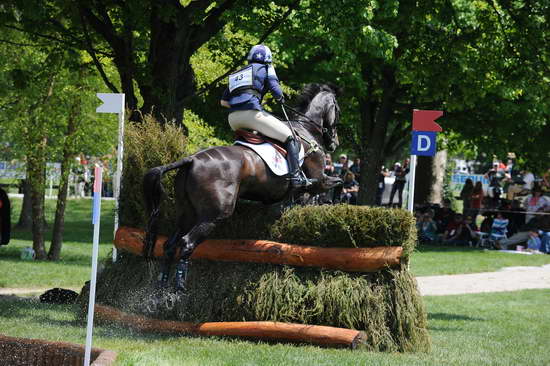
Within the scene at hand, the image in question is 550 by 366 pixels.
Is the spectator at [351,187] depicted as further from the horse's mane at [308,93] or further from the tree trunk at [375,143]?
the horse's mane at [308,93]

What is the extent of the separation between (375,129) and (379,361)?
1663cm

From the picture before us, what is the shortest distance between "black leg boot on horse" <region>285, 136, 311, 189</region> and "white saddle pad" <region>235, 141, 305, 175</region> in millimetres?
72

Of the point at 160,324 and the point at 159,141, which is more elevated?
the point at 159,141

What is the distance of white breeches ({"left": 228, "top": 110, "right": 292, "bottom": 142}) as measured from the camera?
10.1m

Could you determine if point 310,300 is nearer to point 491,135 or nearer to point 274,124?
point 274,124

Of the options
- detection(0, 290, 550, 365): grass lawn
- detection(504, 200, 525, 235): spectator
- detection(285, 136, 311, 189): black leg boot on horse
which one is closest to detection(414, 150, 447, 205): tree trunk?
detection(504, 200, 525, 235): spectator

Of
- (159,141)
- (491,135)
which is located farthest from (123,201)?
(491,135)

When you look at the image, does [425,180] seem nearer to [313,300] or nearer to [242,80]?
[242,80]

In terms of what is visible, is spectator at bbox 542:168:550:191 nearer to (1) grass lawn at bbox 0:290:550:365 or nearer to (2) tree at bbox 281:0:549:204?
(2) tree at bbox 281:0:549:204

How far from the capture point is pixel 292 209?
10.1 meters

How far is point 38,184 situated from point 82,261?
2.18 m

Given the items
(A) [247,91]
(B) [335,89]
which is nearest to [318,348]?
(A) [247,91]

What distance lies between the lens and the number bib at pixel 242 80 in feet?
32.9

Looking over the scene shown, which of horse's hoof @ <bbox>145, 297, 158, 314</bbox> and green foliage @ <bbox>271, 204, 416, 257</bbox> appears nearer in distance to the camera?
green foliage @ <bbox>271, 204, 416, 257</bbox>
